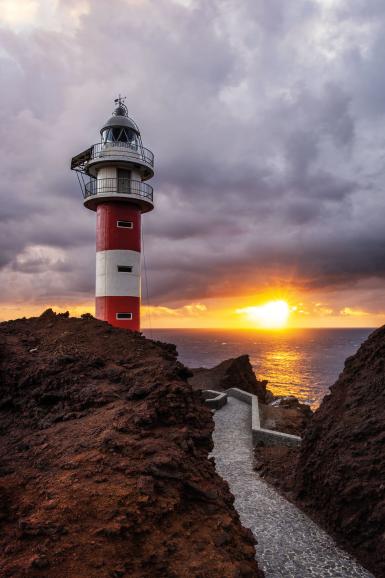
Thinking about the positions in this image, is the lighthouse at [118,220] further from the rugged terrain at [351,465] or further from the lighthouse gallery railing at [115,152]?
the rugged terrain at [351,465]

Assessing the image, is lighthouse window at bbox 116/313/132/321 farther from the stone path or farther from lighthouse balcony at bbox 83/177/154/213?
the stone path

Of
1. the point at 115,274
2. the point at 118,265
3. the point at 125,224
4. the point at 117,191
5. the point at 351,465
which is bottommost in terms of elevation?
the point at 351,465

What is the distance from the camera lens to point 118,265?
19.9 meters

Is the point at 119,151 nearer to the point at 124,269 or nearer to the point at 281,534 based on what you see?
the point at 124,269

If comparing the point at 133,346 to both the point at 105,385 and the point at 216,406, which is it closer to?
the point at 105,385

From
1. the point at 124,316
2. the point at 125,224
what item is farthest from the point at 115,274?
the point at 125,224

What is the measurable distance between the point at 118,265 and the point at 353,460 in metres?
14.5

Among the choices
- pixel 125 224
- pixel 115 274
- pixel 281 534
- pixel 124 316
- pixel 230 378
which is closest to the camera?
pixel 281 534

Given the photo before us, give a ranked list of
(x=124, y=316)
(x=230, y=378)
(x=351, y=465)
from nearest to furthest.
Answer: (x=351, y=465)
(x=124, y=316)
(x=230, y=378)

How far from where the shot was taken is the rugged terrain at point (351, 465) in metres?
7.79

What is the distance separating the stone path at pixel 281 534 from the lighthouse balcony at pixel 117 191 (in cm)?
1350

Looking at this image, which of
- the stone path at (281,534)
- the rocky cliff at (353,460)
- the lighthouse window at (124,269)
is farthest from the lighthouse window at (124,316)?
the rocky cliff at (353,460)


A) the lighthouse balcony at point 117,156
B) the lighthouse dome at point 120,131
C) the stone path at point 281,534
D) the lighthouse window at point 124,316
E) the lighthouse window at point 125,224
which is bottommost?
the stone path at point 281,534

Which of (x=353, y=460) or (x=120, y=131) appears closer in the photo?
(x=353, y=460)
